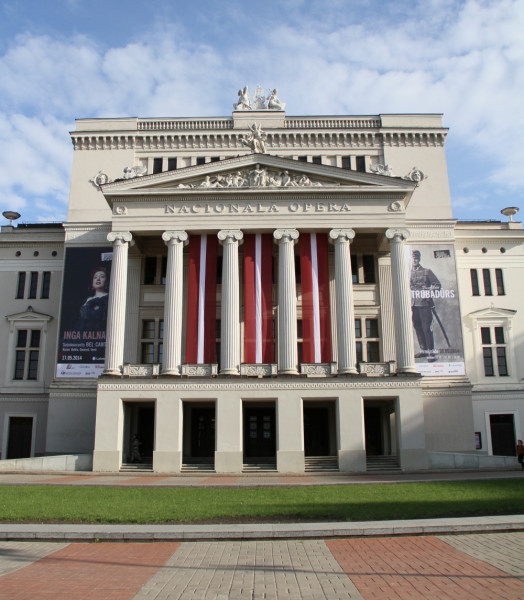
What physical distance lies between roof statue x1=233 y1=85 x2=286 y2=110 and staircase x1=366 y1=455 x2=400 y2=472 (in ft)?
97.8

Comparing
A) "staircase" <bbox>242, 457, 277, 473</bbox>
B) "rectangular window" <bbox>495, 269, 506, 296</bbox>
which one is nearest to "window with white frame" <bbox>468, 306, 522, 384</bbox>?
"rectangular window" <bbox>495, 269, 506, 296</bbox>

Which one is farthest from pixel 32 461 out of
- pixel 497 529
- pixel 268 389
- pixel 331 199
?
pixel 497 529

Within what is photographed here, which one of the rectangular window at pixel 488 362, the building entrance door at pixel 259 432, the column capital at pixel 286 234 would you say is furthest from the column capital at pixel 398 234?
the building entrance door at pixel 259 432

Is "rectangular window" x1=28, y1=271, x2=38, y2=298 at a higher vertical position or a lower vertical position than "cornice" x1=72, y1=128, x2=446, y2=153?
lower

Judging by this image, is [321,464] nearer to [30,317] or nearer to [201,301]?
[201,301]

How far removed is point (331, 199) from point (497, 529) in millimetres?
28358

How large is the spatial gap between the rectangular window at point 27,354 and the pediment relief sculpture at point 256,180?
700 inches

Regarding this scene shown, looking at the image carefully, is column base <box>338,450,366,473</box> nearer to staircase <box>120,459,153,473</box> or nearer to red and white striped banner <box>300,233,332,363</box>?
red and white striped banner <box>300,233,332,363</box>

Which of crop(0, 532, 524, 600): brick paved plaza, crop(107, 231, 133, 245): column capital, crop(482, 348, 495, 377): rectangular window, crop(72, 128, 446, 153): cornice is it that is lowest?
crop(0, 532, 524, 600): brick paved plaza

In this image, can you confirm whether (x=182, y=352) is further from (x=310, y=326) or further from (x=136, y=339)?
(x=310, y=326)

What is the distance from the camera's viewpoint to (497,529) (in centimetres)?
1399

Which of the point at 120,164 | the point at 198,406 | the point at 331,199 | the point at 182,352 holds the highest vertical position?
the point at 120,164

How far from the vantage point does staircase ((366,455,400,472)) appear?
34688 mm

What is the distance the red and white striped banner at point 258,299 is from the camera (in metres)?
Result: 36.7
